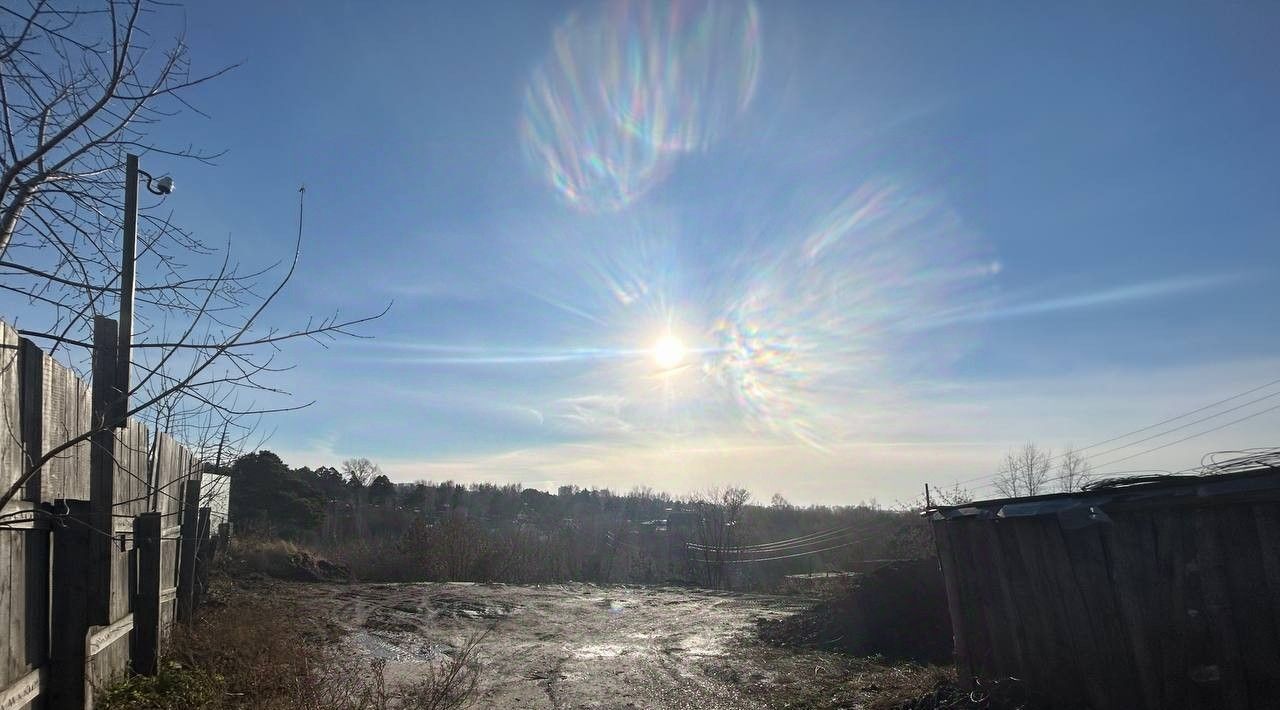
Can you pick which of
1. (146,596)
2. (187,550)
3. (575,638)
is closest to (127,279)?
(146,596)

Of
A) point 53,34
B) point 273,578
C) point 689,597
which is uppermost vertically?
point 53,34

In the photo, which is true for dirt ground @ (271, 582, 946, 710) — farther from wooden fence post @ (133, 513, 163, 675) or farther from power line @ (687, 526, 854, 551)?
power line @ (687, 526, 854, 551)

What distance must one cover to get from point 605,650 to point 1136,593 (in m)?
9.68

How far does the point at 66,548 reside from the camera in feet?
16.9

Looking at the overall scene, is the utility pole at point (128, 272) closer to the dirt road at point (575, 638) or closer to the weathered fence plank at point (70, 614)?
the weathered fence plank at point (70, 614)

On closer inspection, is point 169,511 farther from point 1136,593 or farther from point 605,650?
point 1136,593

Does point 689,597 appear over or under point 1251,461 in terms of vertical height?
under

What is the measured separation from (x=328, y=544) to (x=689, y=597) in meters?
20.2

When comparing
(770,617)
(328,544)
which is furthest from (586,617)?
(328,544)

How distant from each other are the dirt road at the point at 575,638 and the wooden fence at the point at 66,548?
452cm

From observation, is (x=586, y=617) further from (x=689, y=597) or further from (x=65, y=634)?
(x=65, y=634)

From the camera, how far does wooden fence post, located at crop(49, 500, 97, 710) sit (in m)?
5.03

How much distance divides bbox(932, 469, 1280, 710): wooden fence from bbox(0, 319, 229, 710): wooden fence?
751cm

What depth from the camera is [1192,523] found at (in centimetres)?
680
